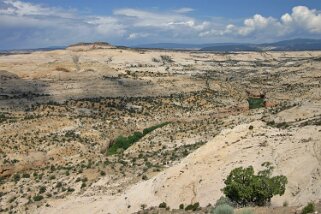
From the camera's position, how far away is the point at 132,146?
145 feet

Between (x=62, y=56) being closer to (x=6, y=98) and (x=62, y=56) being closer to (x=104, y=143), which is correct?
(x=6, y=98)

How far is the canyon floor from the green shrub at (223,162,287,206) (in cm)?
83

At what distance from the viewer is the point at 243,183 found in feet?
68.4

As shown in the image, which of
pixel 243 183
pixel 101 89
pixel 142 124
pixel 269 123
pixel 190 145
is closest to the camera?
pixel 243 183

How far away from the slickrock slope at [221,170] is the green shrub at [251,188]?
136 cm

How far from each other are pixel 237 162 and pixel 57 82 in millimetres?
60584

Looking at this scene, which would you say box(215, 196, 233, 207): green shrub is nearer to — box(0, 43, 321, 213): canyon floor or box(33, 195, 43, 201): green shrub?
box(0, 43, 321, 213): canyon floor

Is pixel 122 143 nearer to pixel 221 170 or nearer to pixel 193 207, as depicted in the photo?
pixel 221 170

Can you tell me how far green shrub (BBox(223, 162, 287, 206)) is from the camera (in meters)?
20.6

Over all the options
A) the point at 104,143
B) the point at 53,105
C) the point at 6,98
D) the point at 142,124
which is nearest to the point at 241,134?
the point at 104,143

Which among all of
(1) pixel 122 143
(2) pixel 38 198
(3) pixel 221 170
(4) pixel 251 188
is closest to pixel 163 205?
(3) pixel 221 170

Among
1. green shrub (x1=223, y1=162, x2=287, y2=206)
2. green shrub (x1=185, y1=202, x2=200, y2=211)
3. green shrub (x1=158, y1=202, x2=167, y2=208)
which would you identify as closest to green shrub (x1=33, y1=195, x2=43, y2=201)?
green shrub (x1=158, y1=202, x2=167, y2=208)

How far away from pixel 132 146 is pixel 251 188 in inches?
963

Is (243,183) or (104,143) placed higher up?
(243,183)
